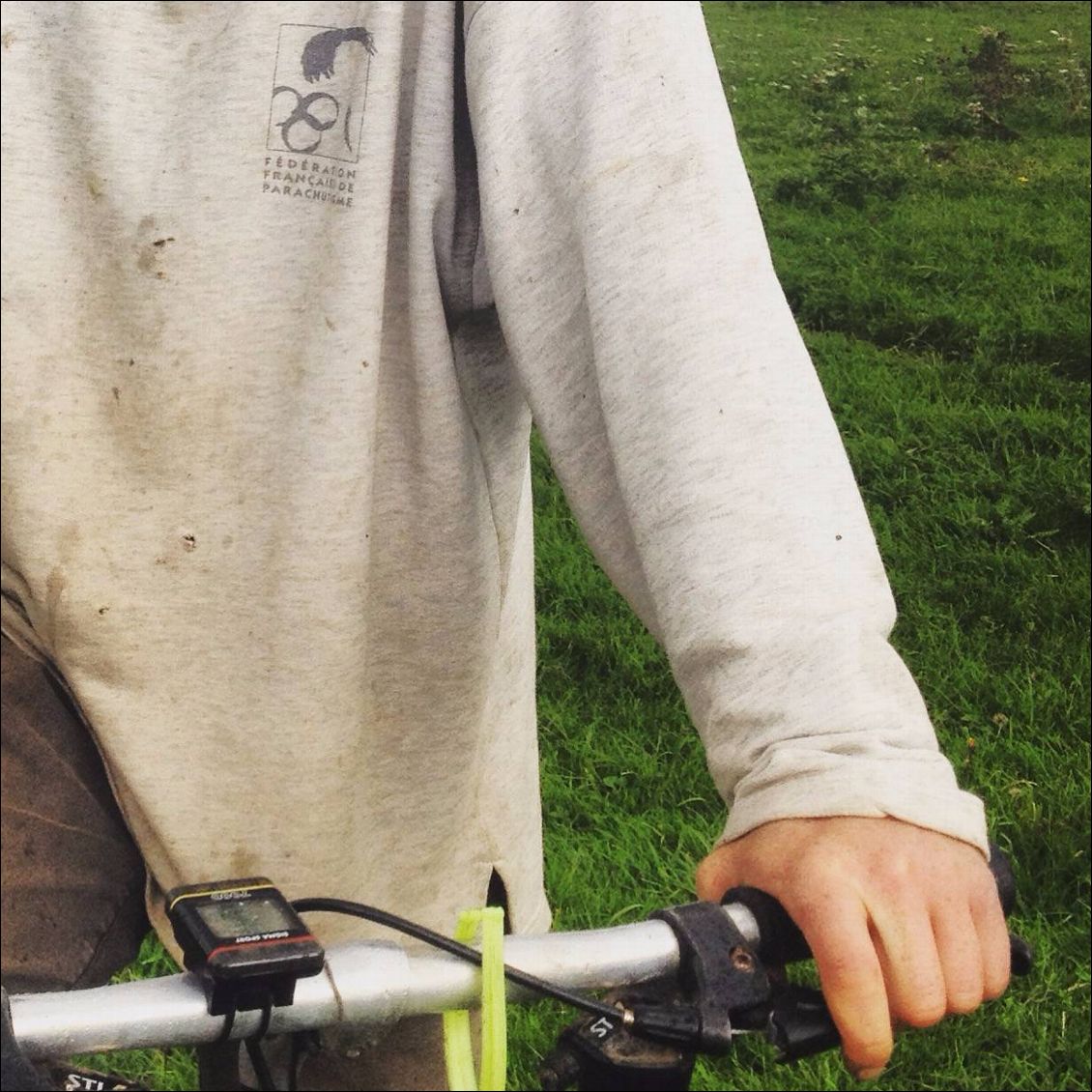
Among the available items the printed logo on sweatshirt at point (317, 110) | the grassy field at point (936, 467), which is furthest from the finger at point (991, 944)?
the grassy field at point (936, 467)

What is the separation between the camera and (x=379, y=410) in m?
1.43

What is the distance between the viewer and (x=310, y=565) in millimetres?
1391

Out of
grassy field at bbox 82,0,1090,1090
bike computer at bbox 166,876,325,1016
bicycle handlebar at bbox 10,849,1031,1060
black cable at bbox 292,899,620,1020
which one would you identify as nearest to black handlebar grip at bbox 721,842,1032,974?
bicycle handlebar at bbox 10,849,1031,1060

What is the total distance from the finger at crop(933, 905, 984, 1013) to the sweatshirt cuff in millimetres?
60

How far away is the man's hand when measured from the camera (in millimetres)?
960

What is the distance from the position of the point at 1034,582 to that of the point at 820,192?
107 inches

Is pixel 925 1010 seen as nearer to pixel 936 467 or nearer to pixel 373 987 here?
pixel 373 987

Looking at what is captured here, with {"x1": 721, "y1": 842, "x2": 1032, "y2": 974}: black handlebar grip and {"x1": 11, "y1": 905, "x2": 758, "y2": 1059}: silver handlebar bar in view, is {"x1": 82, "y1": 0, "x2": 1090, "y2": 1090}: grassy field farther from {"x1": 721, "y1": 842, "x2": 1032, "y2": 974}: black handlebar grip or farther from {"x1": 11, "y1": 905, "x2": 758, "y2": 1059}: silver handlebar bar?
{"x1": 11, "y1": 905, "x2": 758, "y2": 1059}: silver handlebar bar

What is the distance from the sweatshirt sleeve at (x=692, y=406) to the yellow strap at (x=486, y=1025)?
0.22 metres

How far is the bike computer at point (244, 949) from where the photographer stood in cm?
90

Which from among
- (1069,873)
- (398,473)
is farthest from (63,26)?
(1069,873)

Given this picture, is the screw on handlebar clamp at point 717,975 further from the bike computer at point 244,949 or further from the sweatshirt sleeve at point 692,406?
the bike computer at point 244,949

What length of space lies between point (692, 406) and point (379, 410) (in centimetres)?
41

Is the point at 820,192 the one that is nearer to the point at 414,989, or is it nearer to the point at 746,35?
the point at 746,35
